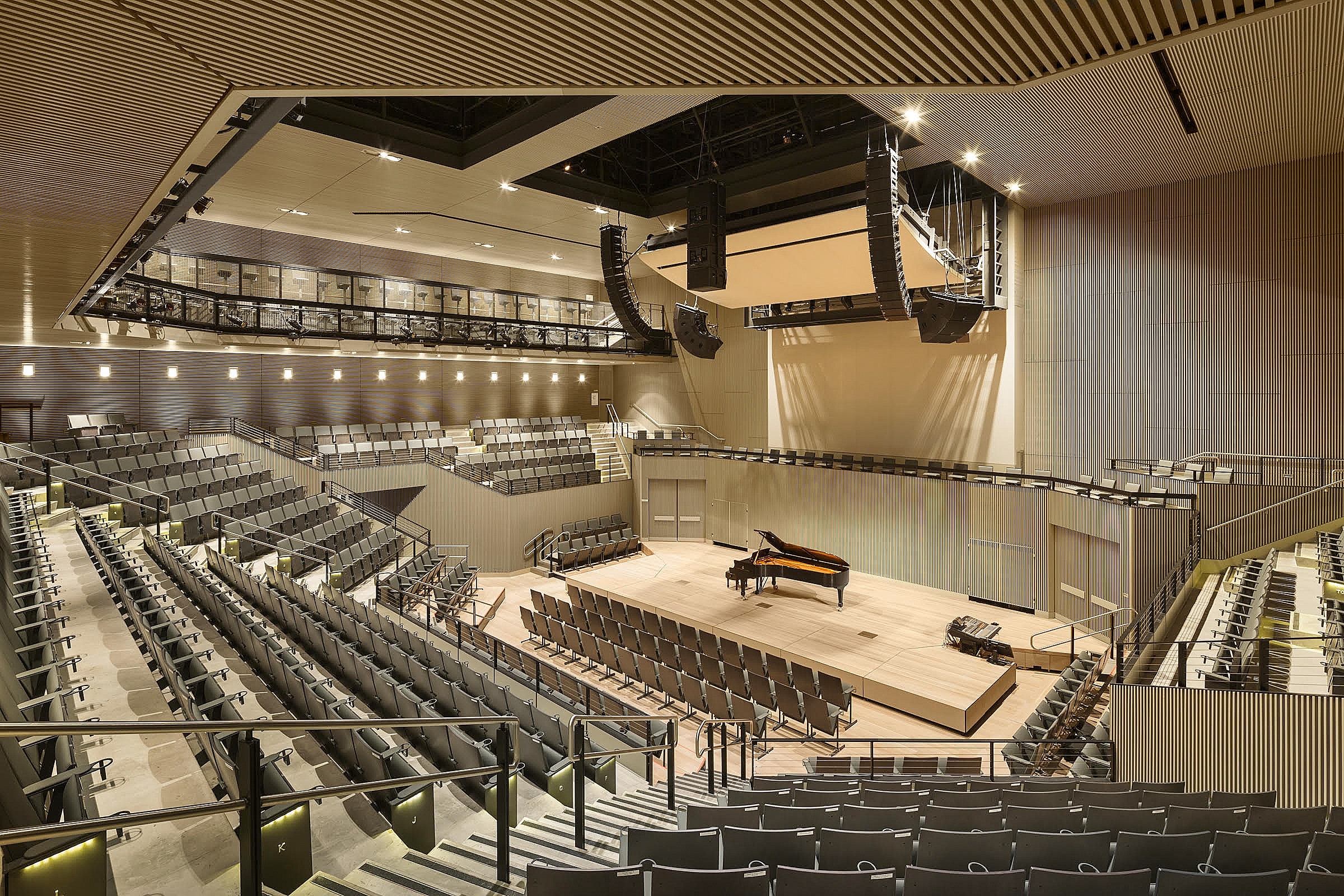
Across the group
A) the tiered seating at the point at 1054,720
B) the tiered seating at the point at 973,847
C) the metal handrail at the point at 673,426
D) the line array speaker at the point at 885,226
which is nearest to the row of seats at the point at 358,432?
the metal handrail at the point at 673,426

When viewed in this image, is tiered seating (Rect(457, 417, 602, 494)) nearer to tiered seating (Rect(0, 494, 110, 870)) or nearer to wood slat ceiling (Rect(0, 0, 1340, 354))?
tiered seating (Rect(0, 494, 110, 870))

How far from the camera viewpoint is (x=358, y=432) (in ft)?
47.3

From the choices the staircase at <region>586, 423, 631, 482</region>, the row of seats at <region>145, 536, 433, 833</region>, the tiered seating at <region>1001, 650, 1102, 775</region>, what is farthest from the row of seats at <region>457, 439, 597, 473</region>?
the tiered seating at <region>1001, 650, 1102, 775</region>

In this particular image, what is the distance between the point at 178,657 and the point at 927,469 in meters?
11.0

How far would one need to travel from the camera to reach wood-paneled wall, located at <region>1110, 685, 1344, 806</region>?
14.9 feet

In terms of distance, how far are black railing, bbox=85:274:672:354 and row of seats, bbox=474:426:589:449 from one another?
2491 millimetres

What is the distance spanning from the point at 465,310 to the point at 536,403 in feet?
11.6

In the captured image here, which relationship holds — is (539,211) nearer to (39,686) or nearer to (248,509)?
(248,509)

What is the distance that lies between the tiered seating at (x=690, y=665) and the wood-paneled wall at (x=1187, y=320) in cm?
613

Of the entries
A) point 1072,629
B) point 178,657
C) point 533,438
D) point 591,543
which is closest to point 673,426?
point 533,438

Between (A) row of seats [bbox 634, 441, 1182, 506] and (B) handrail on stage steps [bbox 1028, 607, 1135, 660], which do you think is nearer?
(B) handrail on stage steps [bbox 1028, 607, 1135, 660]

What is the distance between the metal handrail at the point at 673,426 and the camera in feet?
56.8

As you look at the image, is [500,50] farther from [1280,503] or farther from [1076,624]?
[1076,624]

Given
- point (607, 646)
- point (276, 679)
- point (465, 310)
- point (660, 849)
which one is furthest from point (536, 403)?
point (660, 849)
